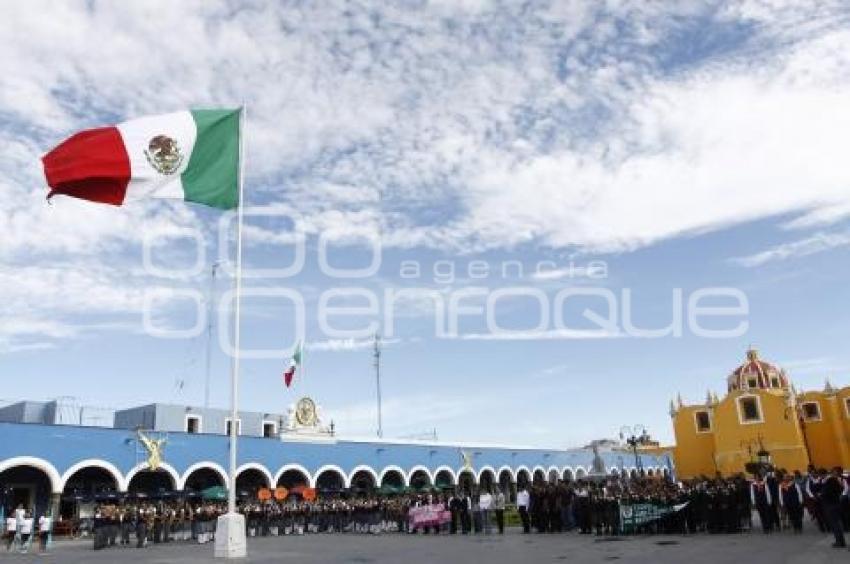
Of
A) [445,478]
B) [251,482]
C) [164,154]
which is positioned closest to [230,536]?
[164,154]

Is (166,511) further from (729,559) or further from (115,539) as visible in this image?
(729,559)

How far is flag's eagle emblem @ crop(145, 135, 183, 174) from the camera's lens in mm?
14211

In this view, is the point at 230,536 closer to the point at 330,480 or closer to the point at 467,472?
the point at 330,480

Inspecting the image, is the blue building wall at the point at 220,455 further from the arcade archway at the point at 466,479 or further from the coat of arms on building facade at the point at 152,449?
the arcade archway at the point at 466,479

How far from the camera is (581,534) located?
20078 millimetres

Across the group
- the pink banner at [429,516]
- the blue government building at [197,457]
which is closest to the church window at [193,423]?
the blue government building at [197,457]

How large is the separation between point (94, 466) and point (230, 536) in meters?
21.1

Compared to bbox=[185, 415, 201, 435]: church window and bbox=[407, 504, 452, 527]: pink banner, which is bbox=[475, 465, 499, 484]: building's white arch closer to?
bbox=[185, 415, 201, 435]: church window

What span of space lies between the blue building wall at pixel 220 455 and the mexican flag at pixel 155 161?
19101 mm

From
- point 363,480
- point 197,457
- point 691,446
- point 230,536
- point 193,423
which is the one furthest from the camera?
point 691,446

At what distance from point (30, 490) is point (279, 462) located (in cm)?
1221

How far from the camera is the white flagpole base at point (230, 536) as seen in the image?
13.5 m

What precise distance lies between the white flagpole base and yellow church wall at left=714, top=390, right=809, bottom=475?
50.8m

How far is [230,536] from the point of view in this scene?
44.2 ft
